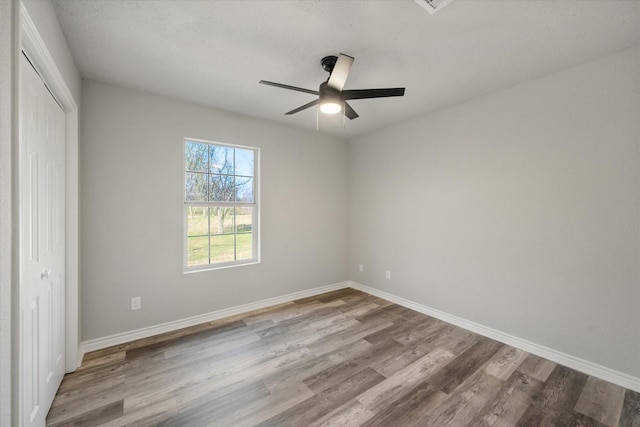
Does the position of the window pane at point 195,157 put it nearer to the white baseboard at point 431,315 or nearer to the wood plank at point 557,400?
the white baseboard at point 431,315

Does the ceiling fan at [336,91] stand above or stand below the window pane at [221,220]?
above

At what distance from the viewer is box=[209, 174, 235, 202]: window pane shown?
327cm

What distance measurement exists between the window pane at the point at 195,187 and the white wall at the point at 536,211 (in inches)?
100

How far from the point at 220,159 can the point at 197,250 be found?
1146 mm

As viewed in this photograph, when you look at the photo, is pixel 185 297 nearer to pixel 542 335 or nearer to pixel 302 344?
pixel 302 344

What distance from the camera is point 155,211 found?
2.82 meters

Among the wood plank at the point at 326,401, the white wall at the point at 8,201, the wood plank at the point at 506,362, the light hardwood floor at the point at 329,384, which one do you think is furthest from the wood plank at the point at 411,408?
the white wall at the point at 8,201

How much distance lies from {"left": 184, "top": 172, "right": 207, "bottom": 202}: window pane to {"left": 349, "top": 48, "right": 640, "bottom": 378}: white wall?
2.54 meters

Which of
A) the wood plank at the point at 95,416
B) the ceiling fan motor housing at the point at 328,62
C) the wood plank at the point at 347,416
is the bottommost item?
the wood plank at the point at 347,416

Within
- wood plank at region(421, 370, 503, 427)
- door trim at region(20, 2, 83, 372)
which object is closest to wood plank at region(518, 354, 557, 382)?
wood plank at region(421, 370, 503, 427)

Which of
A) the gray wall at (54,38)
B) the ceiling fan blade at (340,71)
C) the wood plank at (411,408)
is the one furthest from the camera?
the ceiling fan blade at (340,71)

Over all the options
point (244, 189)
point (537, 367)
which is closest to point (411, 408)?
point (537, 367)

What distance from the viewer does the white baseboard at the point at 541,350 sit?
6.65 feet

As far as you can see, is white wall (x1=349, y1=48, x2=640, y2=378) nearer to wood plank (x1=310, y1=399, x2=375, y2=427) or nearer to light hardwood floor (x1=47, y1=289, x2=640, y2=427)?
light hardwood floor (x1=47, y1=289, x2=640, y2=427)
